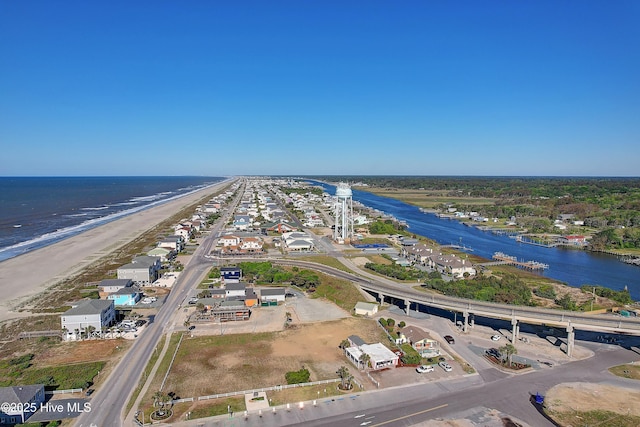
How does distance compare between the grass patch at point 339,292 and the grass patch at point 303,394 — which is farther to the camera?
the grass patch at point 339,292

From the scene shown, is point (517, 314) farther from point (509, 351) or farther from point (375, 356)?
point (375, 356)

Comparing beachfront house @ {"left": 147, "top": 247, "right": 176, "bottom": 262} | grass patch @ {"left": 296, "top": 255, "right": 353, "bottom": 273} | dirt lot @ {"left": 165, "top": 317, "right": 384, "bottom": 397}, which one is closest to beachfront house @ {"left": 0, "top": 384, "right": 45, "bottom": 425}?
dirt lot @ {"left": 165, "top": 317, "right": 384, "bottom": 397}

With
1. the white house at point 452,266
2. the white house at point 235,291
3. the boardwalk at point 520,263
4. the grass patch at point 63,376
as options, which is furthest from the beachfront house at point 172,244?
the boardwalk at point 520,263

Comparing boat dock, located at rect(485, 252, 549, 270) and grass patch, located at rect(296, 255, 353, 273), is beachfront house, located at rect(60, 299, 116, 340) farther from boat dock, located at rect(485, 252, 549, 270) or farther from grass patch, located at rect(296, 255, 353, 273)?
boat dock, located at rect(485, 252, 549, 270)

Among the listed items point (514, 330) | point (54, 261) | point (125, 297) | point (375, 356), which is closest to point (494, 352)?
point (514, 330)

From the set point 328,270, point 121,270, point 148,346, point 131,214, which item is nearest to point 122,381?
point 148,346

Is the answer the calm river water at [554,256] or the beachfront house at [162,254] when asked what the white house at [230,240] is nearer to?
the beachfront house at [162,254]

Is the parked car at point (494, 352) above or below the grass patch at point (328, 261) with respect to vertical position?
below
